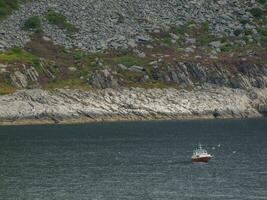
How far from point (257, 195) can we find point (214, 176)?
16145mm

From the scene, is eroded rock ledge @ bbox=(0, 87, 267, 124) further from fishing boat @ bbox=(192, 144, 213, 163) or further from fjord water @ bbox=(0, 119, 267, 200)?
fishing boat @ bbox=(192, 144, 213, 163)

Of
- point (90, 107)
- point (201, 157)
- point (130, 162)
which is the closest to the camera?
point (201, 157)

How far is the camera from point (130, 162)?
117m

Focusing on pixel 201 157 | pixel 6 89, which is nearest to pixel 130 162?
pixel 201 157

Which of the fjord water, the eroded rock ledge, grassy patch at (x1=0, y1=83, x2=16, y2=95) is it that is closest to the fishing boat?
the fjord water

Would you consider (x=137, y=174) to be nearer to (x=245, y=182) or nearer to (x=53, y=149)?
(x=245, y=182)

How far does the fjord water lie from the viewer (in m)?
88.9

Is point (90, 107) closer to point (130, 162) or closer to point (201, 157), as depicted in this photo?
point (130, 162)

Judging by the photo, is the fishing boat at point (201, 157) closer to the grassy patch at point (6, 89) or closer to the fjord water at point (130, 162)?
the fjord water at point (130, 162)

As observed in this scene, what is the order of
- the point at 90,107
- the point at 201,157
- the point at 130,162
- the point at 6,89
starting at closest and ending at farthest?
the point at 201,157 < the point at 130,162 < the point at 90,107 < the point at 6,89

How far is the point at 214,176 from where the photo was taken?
101m

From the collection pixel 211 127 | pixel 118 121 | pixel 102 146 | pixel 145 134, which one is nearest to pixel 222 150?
pixel 102 146

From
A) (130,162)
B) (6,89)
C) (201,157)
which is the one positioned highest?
(201,157)

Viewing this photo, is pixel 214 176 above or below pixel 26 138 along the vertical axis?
above
